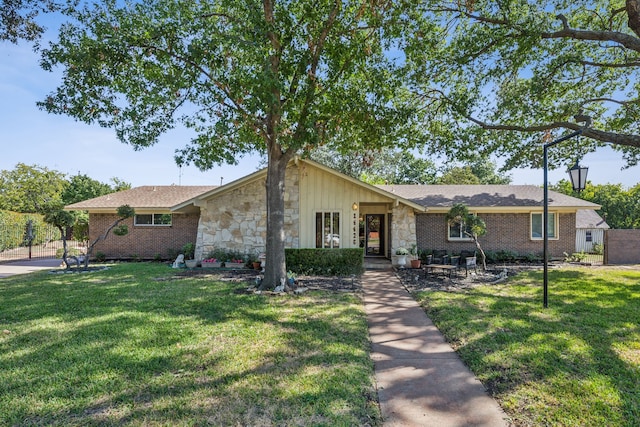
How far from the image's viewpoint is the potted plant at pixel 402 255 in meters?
13.8

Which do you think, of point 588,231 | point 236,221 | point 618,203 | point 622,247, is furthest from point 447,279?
point 618,203

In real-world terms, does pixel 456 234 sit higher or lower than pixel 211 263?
higher

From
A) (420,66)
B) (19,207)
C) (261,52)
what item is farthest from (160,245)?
(19,207)

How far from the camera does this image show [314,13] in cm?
877

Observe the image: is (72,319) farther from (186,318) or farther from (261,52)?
(261,52)

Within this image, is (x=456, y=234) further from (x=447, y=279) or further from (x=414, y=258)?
(x=447, y=279)

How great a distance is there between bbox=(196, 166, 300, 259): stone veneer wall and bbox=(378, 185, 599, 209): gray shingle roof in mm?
7982

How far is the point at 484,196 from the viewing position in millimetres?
17359

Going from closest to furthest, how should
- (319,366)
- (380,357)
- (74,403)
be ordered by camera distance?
(74,403) < (319,366) < (380,357)

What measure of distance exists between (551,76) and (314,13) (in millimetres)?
9832

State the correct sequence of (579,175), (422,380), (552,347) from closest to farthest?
(422,380) < (552,347) < (579,175)

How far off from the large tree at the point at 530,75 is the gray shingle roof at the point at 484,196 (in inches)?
73.6

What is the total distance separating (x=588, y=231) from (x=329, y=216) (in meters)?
22.7

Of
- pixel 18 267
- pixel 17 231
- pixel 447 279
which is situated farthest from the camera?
pixel 17 231
